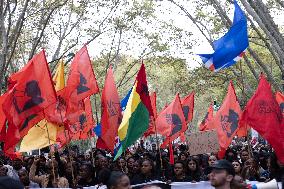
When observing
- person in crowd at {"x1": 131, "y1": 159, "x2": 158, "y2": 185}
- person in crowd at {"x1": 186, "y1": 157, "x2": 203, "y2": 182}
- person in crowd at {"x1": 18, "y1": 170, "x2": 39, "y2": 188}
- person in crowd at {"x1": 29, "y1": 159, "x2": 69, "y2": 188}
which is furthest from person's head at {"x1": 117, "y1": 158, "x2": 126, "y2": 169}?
person in crowd at {"x1": 18, "y1": 170, "x2": 39, "y2": 188}

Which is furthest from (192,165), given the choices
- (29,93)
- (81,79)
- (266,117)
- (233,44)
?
(29,93)

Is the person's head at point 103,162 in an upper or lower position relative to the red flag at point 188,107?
lower

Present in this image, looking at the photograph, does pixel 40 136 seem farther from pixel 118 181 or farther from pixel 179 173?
pixel 118 181

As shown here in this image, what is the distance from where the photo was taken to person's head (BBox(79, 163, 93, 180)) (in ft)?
27.5

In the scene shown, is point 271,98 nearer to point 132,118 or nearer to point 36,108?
point 132,118

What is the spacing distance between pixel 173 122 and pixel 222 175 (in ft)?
23.2

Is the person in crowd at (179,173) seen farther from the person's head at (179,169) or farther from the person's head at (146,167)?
the person's head at (146,167)

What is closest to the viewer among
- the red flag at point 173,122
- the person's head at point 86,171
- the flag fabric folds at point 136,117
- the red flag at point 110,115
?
the flag fabric folds at point 136,117

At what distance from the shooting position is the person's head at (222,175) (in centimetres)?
462

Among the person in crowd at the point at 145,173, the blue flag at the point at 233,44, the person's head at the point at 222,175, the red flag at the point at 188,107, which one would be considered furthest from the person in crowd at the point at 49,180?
the red flag at the point at 188,107

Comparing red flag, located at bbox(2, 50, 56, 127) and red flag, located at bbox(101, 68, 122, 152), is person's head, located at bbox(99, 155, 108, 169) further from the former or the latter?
red flag, located at bbox(2, 50, 56, 127)

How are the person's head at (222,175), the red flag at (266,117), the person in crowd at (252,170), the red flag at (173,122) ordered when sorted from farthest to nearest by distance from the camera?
the red flag at (173,122)
the person in crowd at (252,170)
the red flag at (266,117)
the person's head at (222,175)

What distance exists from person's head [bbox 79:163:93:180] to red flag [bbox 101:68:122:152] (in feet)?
1.99

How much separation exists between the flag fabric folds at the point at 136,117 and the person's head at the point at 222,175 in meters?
3.44
